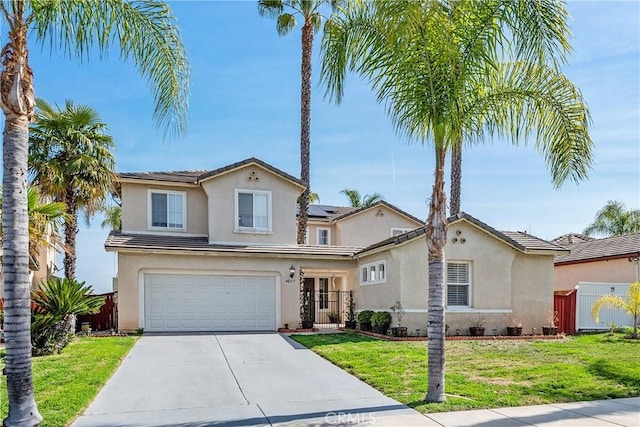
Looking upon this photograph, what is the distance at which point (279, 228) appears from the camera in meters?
20.1

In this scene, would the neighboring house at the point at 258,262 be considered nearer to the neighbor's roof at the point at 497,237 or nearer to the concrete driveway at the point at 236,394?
the neighbor's roof at the point at 497,237

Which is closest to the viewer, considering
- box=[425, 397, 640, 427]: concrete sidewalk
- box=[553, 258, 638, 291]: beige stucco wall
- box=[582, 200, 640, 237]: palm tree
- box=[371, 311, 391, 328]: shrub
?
box=[425, 397, 640, 427]: concrete sidewalk

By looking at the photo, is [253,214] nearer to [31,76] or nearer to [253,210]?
[253,210]

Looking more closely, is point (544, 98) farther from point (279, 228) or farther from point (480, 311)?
point (279, 228)

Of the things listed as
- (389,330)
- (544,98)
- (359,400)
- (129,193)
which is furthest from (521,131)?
(129,193)

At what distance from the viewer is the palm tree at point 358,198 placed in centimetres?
3875

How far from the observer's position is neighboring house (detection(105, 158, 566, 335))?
17.1 metres

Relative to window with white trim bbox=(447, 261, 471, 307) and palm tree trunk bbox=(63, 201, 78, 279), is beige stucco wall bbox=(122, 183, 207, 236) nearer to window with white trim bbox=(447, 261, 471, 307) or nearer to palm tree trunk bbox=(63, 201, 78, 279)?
palm tree trunk bbox=(63, 201, 78, 279)

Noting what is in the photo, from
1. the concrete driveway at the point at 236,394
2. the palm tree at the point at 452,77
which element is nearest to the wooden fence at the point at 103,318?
the concrete driveway at the point at 236,394

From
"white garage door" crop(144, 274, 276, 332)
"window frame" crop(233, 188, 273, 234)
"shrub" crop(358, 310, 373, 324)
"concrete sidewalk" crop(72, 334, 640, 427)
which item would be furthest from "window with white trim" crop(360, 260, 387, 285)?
"concrete sidewalk" crop(72, 334, 640, 427)

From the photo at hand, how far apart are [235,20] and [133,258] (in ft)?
33.3

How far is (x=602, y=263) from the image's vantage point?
23.1 meters

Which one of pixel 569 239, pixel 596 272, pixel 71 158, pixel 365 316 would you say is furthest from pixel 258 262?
pixel 569 239

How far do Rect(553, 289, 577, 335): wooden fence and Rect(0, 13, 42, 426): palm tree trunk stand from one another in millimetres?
18161
